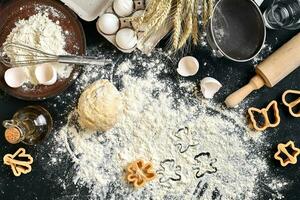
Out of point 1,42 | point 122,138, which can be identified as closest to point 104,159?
point 122,138

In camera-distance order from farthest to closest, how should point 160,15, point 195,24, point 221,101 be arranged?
point 221,101 < point 195,24 < point 160,15

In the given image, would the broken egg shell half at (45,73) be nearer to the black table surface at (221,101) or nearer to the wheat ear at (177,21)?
the black table surface at (221,101)

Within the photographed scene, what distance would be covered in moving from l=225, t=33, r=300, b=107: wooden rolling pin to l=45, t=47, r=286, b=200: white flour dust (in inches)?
2.8

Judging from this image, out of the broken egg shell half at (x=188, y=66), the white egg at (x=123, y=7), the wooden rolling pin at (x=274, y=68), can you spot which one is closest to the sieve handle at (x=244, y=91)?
the wooden rolling pin at (x=274, y=68)

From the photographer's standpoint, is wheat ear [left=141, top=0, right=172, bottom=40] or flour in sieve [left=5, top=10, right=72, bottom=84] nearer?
wheat ear [left=141, top=0, right=172, bottom=40]

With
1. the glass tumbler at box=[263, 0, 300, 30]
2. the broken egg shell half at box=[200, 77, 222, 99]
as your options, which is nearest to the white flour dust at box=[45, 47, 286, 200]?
the broken egg shell half at box=[200, 77, 222, 99]

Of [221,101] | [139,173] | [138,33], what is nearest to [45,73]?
[138,33]

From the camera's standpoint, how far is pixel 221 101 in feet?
5.11

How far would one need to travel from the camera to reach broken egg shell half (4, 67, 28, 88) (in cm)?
145

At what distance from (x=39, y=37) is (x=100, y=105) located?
0.25m

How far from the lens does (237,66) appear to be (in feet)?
5.11

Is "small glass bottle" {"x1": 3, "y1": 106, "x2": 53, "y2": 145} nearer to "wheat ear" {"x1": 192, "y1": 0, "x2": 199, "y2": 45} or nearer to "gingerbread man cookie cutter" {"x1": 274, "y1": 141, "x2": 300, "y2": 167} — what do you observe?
"wheat ear" {"x1": 192, "y1": 0, "x2": 199, "y2": 45}

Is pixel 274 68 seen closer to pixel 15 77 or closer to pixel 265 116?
pixel 265 116

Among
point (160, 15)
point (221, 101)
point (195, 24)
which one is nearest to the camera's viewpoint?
point (160, 15)
